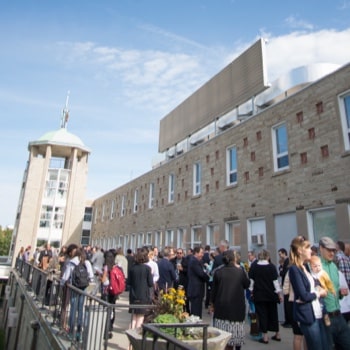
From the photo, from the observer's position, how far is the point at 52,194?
108ft

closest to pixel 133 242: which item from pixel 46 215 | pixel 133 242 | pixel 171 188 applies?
pixel 133 242

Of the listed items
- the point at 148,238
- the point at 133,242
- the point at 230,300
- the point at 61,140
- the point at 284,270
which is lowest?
the point at 230,300

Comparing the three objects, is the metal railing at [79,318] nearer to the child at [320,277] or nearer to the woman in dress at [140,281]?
the woman in dress at [140,281]

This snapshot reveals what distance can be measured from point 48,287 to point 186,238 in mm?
9266

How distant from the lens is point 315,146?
10523 mm

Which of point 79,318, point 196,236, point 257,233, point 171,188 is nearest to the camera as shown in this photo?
point 79,318

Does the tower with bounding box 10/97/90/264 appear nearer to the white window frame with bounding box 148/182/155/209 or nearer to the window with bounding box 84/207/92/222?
the window with bounding box 84/207/92/222

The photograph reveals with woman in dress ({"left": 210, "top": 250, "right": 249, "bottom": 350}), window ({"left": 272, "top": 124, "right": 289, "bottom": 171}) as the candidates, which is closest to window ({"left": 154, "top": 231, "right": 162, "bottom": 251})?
→ window ({"left": 272, "top": 124, "right": 289, "bottom": 171})

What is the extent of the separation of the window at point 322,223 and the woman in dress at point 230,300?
19.5ft

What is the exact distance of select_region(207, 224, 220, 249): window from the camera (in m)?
15.1

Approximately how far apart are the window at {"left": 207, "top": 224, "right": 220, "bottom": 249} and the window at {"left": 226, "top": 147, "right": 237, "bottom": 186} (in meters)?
2.35

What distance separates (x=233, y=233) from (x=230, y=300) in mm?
9264

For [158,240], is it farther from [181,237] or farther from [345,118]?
[345,118]

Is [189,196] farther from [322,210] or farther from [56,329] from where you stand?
[56,329]
